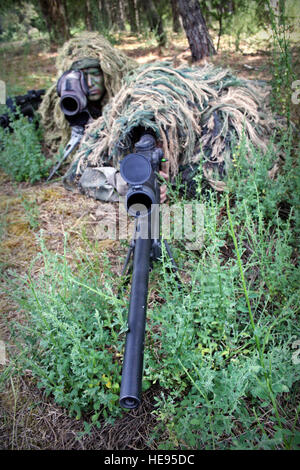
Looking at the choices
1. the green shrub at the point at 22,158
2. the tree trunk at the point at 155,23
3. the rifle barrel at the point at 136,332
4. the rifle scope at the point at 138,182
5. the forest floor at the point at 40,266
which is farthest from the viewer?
the tree trunk at the point at 155,23

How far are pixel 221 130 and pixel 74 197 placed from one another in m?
1.29

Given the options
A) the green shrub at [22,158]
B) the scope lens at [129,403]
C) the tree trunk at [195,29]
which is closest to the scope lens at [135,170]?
the scope lens at [129,403]

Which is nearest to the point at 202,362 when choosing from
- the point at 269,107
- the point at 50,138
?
the point at 269,107

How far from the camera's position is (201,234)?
194 centimetres

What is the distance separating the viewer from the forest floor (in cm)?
129

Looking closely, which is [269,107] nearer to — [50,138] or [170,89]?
[170,89]

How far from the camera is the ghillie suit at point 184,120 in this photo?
7.66ft

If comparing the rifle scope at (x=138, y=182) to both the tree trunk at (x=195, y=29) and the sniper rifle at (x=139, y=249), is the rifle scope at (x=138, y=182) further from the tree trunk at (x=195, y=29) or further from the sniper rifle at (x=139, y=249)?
the tree trunk at (x=195, y=29)

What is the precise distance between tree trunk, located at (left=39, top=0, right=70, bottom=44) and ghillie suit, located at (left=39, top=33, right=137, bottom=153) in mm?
5168

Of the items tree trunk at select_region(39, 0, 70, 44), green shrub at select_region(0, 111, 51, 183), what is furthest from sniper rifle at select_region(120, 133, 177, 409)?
tree trunk at select_region(39, 0, 70, 44)

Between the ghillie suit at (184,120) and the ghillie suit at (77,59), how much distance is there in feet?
1.39

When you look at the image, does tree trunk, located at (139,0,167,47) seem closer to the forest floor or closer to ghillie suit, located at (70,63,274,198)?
the forest floor

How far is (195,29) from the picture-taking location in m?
4.56
